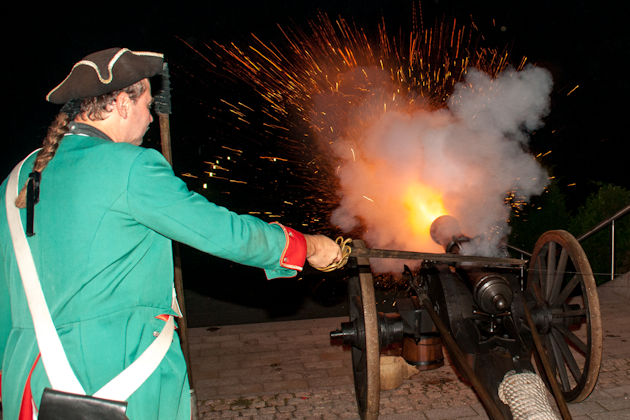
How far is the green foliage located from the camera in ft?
29.2

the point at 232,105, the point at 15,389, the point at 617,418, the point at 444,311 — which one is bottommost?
the point at 617,418

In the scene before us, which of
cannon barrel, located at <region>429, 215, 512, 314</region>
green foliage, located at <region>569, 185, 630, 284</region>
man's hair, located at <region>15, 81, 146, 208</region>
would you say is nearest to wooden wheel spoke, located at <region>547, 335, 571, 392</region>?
cannon barrel, located at <region>429, 215, 512, 314</region>

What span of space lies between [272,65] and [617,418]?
6.45 meters

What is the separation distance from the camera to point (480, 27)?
1340cm

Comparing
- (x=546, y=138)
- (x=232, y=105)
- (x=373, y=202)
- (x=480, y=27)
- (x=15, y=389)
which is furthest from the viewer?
(x=232, y=105)

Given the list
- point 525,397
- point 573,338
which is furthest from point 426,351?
point 525,397

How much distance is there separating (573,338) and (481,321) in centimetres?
93

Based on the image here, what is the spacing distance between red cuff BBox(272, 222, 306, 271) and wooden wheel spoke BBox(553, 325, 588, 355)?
3.00 meters

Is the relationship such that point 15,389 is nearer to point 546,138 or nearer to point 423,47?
point 423,47

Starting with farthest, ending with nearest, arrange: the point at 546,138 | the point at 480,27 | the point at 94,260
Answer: the point at 480,27 → the point at 546,138 → the point at 94,260

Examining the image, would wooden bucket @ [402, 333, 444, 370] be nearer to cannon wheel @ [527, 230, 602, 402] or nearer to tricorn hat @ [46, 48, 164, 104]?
cannon wheel @ [527, 230, 602, 402]

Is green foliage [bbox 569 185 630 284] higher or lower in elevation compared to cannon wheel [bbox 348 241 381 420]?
higher

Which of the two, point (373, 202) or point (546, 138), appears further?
point (546, 138)

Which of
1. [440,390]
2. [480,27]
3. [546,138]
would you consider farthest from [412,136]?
[480,27]
